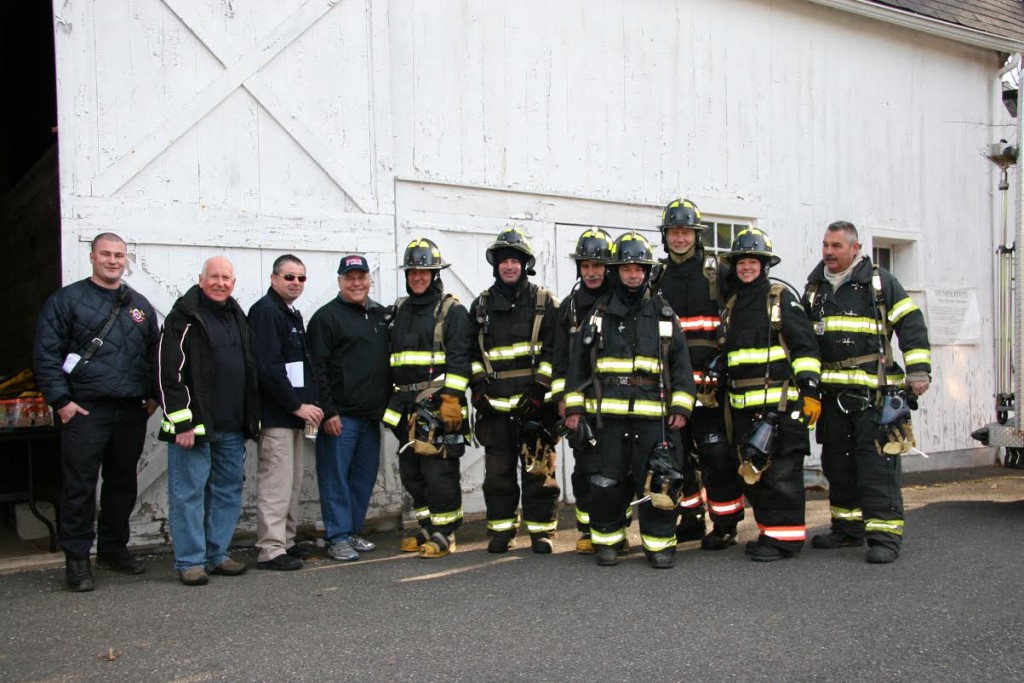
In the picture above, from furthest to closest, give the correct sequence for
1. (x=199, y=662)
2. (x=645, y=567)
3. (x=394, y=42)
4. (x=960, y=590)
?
(x=394, y=42) < (x=645, y=567) < (x=960, y=590) < (x=199, y=662)

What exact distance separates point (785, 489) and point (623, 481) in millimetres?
1137

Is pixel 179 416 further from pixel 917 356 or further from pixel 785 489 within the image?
pixel 917 356

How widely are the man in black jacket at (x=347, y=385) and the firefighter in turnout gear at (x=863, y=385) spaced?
3311 millimetres

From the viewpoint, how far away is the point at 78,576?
18.5 feet

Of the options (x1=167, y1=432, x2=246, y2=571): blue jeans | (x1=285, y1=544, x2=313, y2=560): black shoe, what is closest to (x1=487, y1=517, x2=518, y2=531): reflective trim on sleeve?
(x1=285, y1=544, x2=313, y2=560): black shoe

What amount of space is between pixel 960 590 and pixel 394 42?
6010 mm

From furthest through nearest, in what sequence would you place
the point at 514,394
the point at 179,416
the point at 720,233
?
the point at 720,233
the point at 514,394
the point at 179,416

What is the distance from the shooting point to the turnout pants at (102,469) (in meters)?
5.64

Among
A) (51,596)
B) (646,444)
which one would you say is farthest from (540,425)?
(51,596)

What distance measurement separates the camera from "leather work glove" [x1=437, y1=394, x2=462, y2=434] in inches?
252

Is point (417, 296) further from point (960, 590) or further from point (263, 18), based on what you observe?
point (960, 590)

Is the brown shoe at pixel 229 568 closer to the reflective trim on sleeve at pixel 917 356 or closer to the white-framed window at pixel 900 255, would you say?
the reflective trim on sleeve at pixel 917 356

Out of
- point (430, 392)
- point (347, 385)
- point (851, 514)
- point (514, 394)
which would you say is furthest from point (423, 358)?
point (851, 514)

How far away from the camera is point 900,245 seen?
1138cm
